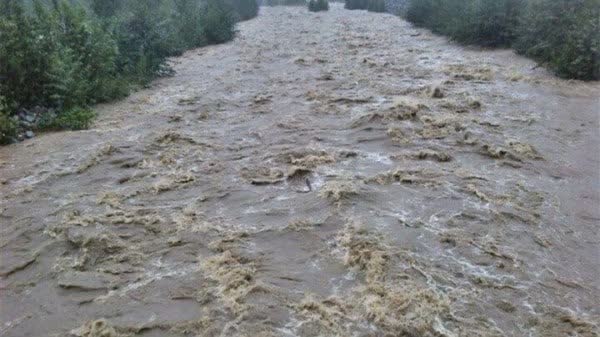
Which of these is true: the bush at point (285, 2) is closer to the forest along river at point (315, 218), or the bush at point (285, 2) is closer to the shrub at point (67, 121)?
the forest along river at point (315, 218)

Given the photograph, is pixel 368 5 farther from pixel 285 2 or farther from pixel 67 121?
pixel 67 121

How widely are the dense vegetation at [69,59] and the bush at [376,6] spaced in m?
21.1

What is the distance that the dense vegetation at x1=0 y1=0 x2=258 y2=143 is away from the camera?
8836 mm

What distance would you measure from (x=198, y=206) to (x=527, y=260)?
328 cm

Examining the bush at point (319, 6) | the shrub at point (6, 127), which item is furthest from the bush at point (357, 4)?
the shrub at point (6, 127)

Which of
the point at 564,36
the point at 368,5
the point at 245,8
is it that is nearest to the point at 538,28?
the point at 564,36

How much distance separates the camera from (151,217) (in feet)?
18.2

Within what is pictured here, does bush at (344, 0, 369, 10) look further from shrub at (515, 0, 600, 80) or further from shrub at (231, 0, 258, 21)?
shrub at (515, 0, 600, 80)

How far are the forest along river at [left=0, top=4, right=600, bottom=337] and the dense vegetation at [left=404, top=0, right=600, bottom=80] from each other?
46.3 inches

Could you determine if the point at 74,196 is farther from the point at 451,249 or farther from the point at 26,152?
the point at 451,249

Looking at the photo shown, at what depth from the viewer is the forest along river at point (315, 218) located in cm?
402

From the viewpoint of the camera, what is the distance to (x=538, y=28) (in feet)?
42.3

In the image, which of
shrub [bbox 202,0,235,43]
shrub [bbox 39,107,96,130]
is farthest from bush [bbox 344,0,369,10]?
shrub [bbox 39,107,96,130]

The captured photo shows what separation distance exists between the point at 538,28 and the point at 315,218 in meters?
10.1
